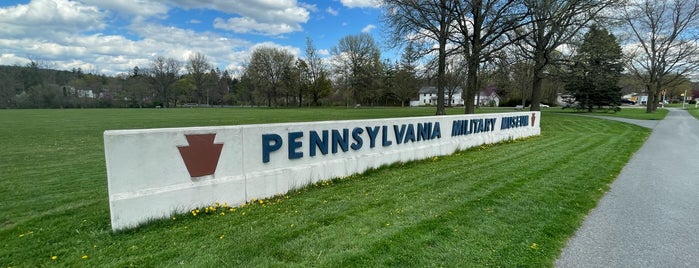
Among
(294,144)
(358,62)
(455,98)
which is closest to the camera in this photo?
(294,144)

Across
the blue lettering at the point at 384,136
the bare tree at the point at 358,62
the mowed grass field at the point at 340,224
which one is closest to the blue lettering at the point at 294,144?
the mowed grass field at the point at 340,224

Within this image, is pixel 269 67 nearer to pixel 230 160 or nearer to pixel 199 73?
pixel 199 73

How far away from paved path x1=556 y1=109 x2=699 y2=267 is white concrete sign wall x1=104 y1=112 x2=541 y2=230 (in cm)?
397

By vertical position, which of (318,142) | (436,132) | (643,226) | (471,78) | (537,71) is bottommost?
(643,226)

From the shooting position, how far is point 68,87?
7575cm

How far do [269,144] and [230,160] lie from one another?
686 millimetres

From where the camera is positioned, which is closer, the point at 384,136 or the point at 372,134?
the point at 372,134

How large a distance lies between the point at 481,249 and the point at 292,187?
3.28 metres

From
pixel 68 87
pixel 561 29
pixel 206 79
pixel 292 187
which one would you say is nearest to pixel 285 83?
pixel 206 79

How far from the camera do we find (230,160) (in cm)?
479

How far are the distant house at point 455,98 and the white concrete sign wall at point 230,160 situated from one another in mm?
72700

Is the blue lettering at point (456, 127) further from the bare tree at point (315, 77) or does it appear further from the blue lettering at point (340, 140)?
the bare tree at point (315, 77)

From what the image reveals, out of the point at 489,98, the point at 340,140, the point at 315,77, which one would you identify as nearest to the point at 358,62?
the point at 315,77

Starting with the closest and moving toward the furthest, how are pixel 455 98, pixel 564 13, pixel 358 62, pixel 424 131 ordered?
pixel 424 131 → pixel 564 13 → pixel 358 62 → pixel 455 98
